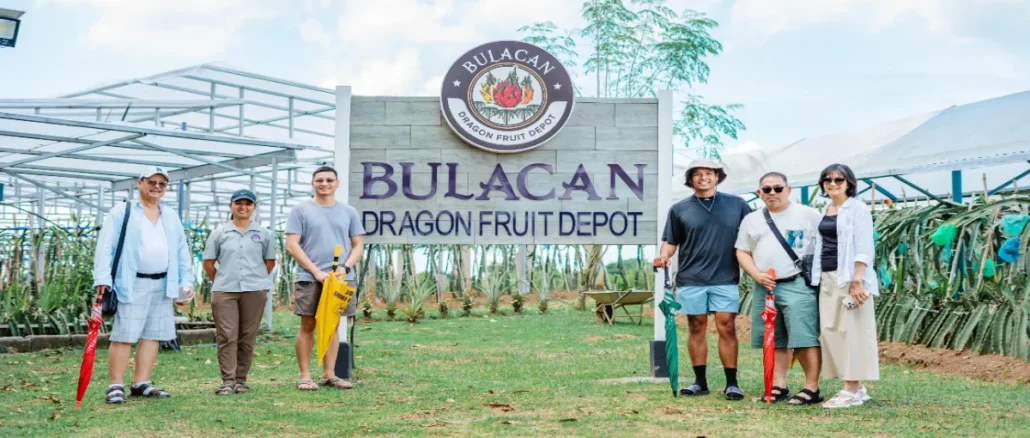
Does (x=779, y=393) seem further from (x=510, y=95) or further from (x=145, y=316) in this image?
(x=145, y=316)

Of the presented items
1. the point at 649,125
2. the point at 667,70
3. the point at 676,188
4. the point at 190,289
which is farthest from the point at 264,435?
the point at 676,188

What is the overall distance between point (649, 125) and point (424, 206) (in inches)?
72.6

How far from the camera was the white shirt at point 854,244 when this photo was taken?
19.2ft

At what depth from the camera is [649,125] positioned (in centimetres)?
809

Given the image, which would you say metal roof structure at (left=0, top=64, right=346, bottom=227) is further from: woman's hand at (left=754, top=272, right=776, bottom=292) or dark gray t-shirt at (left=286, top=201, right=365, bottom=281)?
woman's hand at (left=754, top=272, right=776, bottom=292)

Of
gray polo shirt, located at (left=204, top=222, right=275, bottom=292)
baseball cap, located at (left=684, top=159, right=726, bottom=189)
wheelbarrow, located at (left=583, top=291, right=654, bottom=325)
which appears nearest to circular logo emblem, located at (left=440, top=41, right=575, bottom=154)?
baseball cap, located at (left=684, top=159, right=726, bottom=189)

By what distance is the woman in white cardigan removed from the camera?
586 cm

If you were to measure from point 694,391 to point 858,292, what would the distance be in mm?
1268

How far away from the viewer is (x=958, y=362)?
818cm

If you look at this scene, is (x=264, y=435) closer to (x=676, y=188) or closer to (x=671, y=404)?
(x=671, y=404)

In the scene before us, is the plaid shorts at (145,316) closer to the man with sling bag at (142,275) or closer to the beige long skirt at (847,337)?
the man with sling bag at (142,275)

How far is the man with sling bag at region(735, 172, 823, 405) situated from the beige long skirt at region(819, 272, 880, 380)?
0.13 meters

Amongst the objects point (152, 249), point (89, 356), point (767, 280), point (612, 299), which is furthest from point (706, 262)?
point (612, 299)

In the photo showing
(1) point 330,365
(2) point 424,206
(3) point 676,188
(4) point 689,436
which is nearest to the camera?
(4) point 689,436
